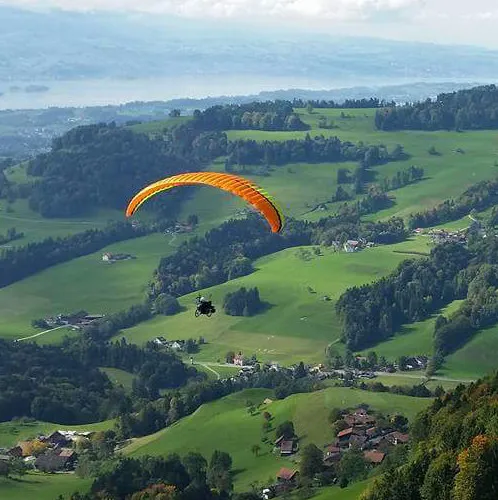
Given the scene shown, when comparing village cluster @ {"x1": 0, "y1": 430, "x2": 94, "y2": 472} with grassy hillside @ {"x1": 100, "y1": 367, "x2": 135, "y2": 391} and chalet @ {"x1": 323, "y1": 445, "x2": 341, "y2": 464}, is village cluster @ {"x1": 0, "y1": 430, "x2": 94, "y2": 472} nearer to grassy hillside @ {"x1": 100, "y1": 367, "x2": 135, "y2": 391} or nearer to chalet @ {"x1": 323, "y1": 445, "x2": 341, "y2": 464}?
chalet @ {"x1": 323, "y1": 445, "x2": 341, "y2": 464}

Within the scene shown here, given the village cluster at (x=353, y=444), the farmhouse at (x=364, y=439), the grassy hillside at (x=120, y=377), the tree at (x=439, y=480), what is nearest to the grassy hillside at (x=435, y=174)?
the grassy hillside at (x=120, y=377)

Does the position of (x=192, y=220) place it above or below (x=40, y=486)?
above

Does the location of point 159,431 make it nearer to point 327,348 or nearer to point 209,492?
point 209,492

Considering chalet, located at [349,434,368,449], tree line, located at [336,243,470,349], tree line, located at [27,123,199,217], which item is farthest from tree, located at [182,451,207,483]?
tree line, located at [27,123,199,217]

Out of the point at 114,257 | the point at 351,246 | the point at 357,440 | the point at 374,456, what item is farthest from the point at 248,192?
the point at 114,257

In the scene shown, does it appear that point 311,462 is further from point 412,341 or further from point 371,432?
point 412,341

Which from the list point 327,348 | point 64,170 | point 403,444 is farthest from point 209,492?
point 64,170
